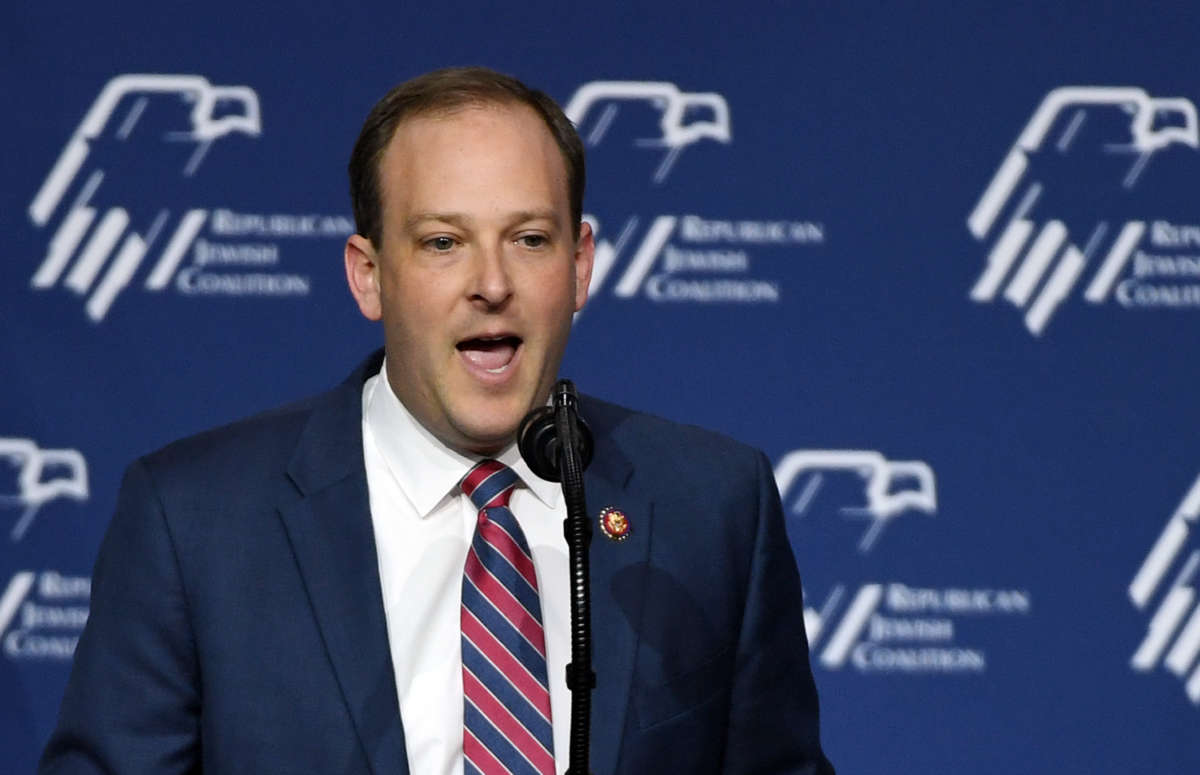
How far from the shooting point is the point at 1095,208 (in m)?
3.44

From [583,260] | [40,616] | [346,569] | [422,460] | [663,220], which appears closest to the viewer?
[346,569]

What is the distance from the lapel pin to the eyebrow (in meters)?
0.38

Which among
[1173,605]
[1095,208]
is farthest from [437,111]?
[1173,605]

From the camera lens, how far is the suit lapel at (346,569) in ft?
6.25

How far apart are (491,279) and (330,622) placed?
1.50 ft

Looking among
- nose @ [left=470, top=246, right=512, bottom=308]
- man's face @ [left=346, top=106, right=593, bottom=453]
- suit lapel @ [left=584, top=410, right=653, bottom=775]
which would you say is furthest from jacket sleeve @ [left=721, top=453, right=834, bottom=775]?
nose @ [left=470, top=246, right=512, bottom=308]

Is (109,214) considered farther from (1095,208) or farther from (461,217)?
(1095,208)


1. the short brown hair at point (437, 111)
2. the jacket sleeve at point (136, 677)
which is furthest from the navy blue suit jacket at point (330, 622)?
the short brown hair at point (437, 111)

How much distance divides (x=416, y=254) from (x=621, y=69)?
4.91 feet

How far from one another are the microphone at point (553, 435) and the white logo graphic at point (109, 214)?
1879 millimetres

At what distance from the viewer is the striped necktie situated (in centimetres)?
191

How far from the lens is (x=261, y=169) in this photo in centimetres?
333

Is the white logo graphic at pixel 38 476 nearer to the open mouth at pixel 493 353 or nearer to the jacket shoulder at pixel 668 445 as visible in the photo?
the jacket shoulder at pixel 668 445

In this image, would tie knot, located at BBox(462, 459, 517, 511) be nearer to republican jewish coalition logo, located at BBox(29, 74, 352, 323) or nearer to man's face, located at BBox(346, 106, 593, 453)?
man's face, located at BBox(346, 106, 593, 453)
